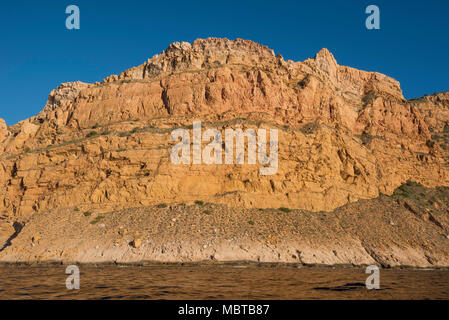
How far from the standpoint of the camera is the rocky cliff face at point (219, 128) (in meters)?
38.2

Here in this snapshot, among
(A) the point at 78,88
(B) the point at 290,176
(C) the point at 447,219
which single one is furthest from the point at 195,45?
(C) the point at 447,219

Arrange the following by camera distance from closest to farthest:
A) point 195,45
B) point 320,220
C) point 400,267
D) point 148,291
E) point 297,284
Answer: point 148,291 → point 297,284 → point 400,267 → point 320,220 → point 195,45

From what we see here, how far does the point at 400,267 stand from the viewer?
30.7m

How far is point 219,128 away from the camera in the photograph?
4191 centimetres

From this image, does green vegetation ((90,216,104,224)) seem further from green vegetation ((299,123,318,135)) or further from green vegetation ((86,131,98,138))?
green vegetation ((299,123,318,135))

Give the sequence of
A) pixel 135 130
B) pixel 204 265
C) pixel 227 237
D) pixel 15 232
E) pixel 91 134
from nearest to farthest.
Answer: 1. pixel 204 265
2. pixel 227 237
3. pixel 15 232
4. pixel 135 130
5. pixel 91 134

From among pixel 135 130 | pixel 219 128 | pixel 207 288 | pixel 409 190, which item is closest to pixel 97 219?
pixel 135 130

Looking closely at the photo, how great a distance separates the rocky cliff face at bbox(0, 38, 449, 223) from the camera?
38156mm

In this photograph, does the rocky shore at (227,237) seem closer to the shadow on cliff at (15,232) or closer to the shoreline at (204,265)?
the shoreline at (204,265)

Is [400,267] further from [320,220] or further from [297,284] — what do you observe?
[297,284]

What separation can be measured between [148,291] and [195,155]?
81.4 ft

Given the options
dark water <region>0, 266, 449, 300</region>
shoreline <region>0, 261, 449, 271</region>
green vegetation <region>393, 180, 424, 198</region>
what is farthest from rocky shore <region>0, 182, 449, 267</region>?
dark water <region>0, 266, 449, 300</region>

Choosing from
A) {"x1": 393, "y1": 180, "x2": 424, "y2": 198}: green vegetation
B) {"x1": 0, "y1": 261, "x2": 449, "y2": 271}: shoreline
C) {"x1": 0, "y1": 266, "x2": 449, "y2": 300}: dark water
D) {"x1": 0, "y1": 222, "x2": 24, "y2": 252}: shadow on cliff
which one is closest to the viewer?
{"x1": 0, "y1": 266, "x2": 449, "y2": 300}: dark water

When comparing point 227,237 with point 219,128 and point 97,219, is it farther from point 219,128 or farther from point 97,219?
point 219,128
